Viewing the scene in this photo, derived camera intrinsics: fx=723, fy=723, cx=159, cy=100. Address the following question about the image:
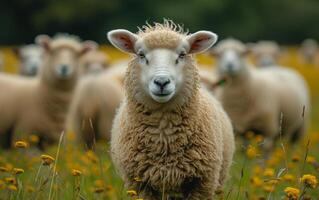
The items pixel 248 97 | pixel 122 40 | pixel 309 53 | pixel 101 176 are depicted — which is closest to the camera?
pixel 101 176

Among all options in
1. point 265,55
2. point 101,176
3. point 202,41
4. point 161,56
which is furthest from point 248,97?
point 265,55

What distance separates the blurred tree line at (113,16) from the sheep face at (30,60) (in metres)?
22.9

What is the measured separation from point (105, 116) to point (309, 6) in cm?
3772

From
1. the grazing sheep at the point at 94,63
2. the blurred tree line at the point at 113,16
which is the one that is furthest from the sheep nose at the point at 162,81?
the blurred tree line at the point at 113,16

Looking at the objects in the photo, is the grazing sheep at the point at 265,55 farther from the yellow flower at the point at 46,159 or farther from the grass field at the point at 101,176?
→ the yellow flower at the point at 46,159

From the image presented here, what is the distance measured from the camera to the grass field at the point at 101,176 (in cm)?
410

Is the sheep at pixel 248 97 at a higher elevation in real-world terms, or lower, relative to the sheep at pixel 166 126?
higher

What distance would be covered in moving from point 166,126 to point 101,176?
56cm

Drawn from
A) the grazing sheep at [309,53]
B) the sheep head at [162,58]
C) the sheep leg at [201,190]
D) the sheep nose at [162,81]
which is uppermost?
the grazing sheep at [309,53]

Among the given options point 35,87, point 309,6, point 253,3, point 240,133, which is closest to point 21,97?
point 35,87

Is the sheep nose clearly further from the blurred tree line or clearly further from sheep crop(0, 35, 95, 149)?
the blurred tree line

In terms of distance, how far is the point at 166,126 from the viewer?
476cm

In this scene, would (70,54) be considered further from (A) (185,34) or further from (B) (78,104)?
(A) (185,34)

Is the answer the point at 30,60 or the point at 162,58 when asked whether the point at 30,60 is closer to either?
the point at 30,60
